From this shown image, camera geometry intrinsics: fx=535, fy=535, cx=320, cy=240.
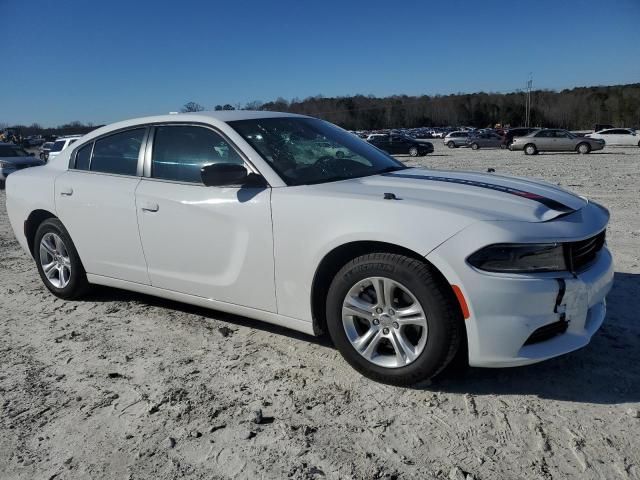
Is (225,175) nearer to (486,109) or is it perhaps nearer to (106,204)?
(106,204)

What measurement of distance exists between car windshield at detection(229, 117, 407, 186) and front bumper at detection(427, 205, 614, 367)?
1211mm

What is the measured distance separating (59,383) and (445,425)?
2321 mm

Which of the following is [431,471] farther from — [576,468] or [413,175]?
[413,175]

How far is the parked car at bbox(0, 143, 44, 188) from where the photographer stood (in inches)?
682

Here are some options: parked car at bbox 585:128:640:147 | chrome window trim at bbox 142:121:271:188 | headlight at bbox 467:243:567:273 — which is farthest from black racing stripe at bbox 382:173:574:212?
parked car at bbox 585:128:640:147

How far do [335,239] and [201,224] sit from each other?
3.41ft

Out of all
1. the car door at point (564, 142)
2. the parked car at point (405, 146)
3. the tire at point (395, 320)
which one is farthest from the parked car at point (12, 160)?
the car door at point (564, 142)

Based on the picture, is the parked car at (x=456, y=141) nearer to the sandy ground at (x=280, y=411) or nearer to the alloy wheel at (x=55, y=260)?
the sandy ground at (x=280, y=411)

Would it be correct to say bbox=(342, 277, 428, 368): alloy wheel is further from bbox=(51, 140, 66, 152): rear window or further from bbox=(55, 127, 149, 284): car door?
bbox=(51, 140, 66, 152): rear window

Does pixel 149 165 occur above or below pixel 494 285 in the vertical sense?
above

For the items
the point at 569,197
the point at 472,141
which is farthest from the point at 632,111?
the point at 569,197

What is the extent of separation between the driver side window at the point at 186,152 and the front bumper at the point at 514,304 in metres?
1.68

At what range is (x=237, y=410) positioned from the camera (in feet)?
9.52

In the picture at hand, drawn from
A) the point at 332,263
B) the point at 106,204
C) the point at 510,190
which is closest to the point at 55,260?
the point at 106,204
